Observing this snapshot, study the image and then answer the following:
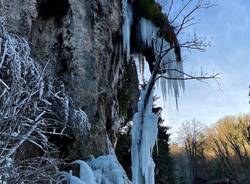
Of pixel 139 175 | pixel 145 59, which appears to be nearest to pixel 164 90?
pixel 145 59

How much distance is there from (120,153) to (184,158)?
2762 centimetres

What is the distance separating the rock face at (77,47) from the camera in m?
8.77

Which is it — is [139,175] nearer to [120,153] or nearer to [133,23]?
[133,23]

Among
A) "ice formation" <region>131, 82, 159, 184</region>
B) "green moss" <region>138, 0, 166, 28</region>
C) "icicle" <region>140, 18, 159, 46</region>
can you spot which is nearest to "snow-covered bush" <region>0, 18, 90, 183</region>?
"ice formation" <region>131, 82, 159, 184</region>

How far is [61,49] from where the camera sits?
9.36 metres

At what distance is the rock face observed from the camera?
8.77 metres

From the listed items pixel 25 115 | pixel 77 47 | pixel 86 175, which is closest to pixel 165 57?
pixel 77 47

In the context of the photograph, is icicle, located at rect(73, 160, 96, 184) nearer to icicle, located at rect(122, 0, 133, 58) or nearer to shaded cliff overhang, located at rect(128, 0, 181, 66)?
icicle, located at rect(122, 0, 133, 58)

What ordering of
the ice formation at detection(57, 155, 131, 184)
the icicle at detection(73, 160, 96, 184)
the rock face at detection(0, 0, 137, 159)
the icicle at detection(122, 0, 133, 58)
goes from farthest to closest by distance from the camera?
the icicle at detection(122, 0, 133, 58), the rock face at detection(0, 0, 137, 159), the ice formation at detection(57, 155, 131, 184), the icicle at detection(73, 160, 96, 184)

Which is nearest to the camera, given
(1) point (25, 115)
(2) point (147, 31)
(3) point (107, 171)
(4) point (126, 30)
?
(1) point (25, 115)

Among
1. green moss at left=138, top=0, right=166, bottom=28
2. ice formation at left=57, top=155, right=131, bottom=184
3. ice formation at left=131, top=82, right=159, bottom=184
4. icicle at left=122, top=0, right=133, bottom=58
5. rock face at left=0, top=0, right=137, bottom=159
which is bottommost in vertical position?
ice formation at left=57, top=155, right=131, bottom=184

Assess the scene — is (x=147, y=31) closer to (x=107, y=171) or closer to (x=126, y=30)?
(x=126, y=30)

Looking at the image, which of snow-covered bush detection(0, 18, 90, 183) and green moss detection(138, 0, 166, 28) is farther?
green moss detection(138, 0, 166, 28)

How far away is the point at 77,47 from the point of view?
375 inches
